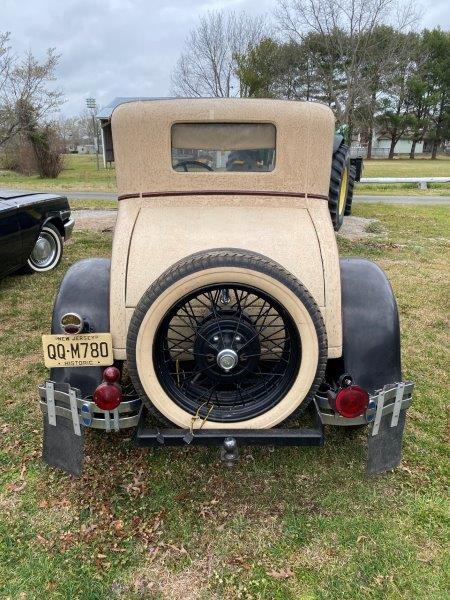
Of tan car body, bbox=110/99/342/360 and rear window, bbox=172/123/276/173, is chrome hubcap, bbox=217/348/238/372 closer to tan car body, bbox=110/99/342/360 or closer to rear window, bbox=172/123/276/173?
tan car body, bbox=110/99/342/360

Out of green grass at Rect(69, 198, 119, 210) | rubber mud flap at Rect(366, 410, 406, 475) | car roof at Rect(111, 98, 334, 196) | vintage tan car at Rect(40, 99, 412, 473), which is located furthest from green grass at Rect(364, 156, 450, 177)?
rubber mud flap at Rect(366, 410, 406, 475)

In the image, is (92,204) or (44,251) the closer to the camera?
(44,251)

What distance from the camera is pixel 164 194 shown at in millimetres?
2951

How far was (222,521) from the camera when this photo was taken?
237 cm

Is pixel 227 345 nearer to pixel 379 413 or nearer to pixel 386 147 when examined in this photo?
pixel 379 413

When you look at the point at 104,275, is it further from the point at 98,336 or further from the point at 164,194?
the point at 164,194

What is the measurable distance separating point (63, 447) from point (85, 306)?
0.76 m

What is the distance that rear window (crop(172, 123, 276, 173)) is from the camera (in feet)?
9.58

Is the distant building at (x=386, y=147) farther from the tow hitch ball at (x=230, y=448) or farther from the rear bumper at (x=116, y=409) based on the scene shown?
the tow hitch ball at (x=230, y=448)

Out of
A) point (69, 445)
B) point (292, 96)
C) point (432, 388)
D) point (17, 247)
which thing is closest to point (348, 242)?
point (432, 388)

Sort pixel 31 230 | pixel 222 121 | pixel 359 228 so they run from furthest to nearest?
1. pixel 359 228
2. pixel 31 230
3. pixel 222 121

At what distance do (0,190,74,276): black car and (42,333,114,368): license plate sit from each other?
122 inches

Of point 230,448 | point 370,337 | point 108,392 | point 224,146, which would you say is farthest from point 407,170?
point 108,392

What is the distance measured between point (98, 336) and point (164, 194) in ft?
3.56
